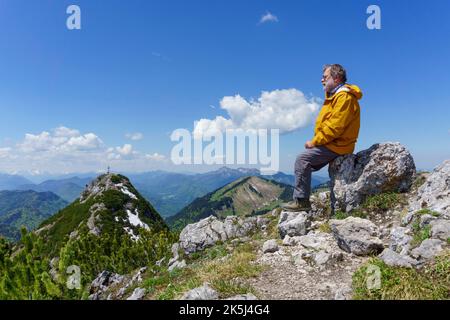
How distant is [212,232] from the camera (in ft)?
59.9

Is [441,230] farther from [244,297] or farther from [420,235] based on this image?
[244,297]

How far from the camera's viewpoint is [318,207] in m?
13.9

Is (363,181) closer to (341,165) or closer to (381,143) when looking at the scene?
(341,165)

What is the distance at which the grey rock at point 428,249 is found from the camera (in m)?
6.97

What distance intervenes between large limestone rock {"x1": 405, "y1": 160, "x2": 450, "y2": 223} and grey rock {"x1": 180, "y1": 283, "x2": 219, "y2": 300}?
6707 mm

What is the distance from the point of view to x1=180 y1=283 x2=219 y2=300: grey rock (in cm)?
662

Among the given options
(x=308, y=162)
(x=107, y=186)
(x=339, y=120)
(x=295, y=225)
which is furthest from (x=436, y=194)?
(x=107, y=186)

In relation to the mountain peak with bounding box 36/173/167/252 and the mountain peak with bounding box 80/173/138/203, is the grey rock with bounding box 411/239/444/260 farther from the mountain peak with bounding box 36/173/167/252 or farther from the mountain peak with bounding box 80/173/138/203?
the mountain peak with bounding box 80/173/138/203

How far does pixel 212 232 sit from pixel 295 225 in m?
8.10

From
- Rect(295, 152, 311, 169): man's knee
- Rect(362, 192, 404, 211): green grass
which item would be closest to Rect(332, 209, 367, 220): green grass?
Rect(362, 192, 404, 211): green grass

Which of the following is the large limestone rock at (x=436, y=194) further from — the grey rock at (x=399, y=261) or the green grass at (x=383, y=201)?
the grey rock at (x=399, y=261)
